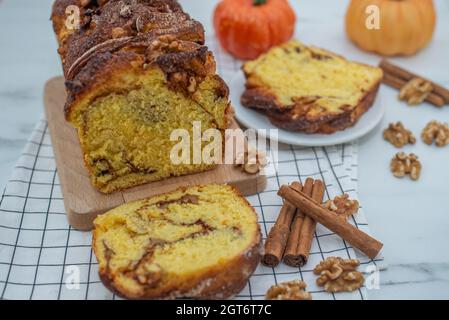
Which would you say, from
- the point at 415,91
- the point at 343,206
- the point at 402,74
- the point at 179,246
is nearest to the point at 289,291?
the point at 179,246

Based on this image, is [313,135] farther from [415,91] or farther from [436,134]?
[415,91]

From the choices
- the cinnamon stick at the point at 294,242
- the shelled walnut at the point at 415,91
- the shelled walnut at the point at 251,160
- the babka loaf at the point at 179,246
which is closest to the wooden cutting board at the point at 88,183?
the shelled walnut at the point at 251,160

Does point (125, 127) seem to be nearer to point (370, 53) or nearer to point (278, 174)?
point (278, 174)

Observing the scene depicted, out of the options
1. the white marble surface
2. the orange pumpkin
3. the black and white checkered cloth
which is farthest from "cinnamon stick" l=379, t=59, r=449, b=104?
the black and white checkered cloth

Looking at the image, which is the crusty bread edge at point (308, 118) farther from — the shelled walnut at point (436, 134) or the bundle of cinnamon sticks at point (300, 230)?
the bundle of cinnamon sticks at point (300, 230)
